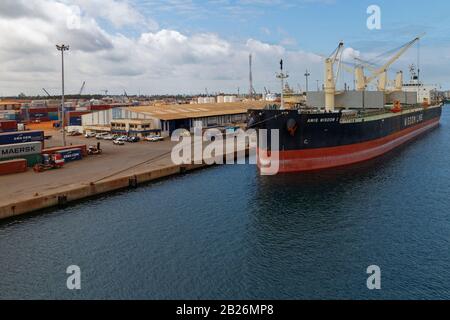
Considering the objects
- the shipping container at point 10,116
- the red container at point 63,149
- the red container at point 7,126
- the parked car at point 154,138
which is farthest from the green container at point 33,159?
the shipping container at point 10,116

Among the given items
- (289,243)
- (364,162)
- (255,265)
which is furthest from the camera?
(364,162)

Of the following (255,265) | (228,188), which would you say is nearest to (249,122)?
(228,188)

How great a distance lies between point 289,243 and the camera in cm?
2312

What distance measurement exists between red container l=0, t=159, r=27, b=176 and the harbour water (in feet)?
38.7

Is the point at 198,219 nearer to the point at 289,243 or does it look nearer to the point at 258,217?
the point at 258,217

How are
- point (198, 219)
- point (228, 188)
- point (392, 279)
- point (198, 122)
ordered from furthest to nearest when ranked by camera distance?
point (198, 122) < point (228, 188) < point (198, 219) < point (392, 279)

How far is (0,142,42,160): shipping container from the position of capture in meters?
40.3

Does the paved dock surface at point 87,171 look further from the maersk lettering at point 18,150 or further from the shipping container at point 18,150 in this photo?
the maersk lettering at point 18,150

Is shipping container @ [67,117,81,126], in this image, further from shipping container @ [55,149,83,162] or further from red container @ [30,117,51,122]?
shipping container @ [55,149,83,162]

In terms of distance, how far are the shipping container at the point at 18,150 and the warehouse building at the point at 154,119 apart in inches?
958

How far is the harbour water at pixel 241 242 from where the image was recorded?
18.4 metres

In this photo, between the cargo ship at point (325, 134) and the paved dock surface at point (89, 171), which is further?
the cargo ship at point (325, 134)
